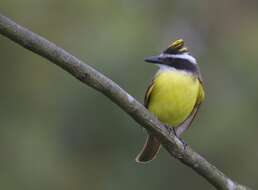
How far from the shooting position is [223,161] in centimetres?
830

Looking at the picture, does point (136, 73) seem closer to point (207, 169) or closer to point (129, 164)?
point (129, 164)

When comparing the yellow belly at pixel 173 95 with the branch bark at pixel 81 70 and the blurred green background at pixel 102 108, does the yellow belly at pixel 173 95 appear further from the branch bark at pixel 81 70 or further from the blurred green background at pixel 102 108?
the blurred green background at pixel 102 108

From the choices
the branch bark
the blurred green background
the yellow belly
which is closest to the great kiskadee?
the yellow belly

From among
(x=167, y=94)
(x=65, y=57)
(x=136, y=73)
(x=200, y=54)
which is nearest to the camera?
(x=65, y=57)

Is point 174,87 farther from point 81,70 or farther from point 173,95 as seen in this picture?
point 81,70

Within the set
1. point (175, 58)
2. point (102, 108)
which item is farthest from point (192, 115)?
point (102, 108)

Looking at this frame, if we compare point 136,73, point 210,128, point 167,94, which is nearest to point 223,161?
point 210,128

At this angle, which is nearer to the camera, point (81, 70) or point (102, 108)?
point (81, 70)

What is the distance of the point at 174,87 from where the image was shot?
5.96 metres

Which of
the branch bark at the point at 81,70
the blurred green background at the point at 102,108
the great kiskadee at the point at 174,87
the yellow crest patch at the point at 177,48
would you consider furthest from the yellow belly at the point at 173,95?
the blurred green background at the point at 102,108

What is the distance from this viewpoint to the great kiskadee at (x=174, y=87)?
19.5ft

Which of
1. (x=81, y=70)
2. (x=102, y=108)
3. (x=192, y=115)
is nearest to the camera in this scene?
(x=81, y=70)

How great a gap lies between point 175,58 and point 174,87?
21cm

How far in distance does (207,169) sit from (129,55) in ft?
11.4
